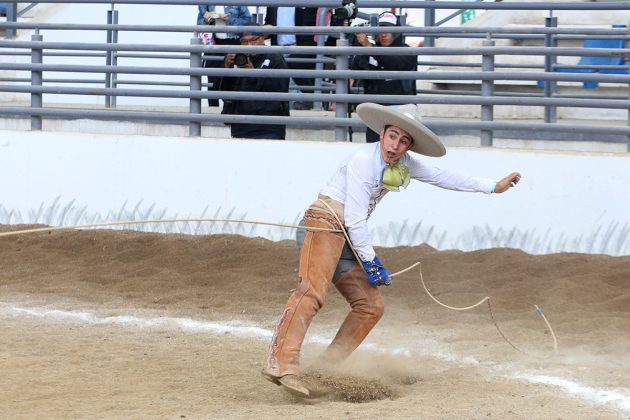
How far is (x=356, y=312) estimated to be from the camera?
5.82 meters

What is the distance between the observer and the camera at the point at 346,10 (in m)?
10.0

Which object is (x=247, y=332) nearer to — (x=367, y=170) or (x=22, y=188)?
(x=367, y=170)

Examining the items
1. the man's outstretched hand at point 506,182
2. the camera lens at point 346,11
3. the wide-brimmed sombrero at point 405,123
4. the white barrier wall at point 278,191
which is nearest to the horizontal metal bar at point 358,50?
the camera lens at point 346,11

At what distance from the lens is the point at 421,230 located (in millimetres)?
9344

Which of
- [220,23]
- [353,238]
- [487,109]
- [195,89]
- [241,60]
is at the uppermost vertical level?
[220,23]

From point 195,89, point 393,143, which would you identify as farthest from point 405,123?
point 195,89

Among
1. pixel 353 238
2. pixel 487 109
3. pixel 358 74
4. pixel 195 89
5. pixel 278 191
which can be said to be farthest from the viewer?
pixel 195 89

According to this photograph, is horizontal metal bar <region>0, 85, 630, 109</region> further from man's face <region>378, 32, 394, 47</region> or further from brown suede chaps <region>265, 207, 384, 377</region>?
brown suede chaps <region>265, 207, 384, 377</region>

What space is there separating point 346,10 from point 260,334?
3.87 metres

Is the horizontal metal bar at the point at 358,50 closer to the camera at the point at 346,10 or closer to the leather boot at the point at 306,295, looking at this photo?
the camera at the point at 346,10

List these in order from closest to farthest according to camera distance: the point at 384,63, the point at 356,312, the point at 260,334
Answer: the point at 356,312 < the point at 260,334 < the point at 384,63

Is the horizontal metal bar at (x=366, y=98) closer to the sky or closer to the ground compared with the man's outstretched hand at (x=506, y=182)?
closer to the sky

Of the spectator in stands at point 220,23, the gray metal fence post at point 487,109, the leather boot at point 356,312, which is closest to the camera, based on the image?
the leather boot at point 356,312

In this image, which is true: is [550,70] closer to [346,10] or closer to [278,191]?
[346,10]
